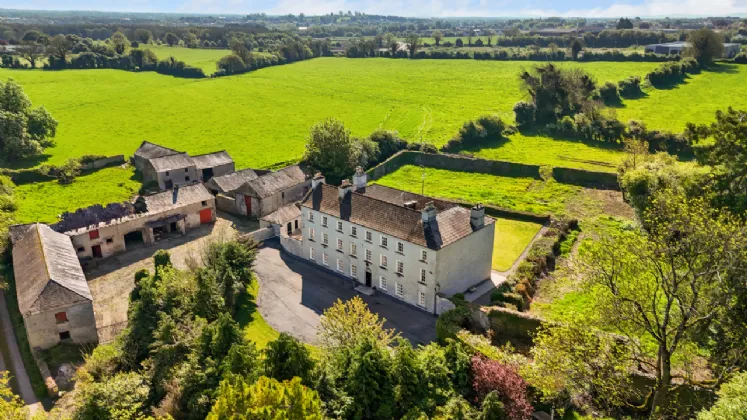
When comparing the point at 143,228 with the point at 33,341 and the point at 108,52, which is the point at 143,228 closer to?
the point at 33,341

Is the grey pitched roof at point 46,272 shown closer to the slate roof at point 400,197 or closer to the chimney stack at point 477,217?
the slate roof at point 400,197

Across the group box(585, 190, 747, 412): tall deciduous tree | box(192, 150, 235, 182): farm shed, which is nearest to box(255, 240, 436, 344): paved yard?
box(585, 190, 747, 412): tall deciduous tree

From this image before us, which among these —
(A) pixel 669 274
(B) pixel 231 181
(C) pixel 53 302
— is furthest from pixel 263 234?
(A) pixel 669 274

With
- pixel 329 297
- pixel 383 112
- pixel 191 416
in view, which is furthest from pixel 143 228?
pixel 383 112

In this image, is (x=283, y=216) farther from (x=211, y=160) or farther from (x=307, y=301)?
(x=211, y=160)

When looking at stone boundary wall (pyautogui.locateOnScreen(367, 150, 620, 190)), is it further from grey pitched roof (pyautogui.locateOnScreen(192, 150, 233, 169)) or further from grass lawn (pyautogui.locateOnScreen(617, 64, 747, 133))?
grass lawn (pyautogui.locateOnScreen(617, 64, 747, 133))

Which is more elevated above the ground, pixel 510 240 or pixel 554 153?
pixel 554 153
